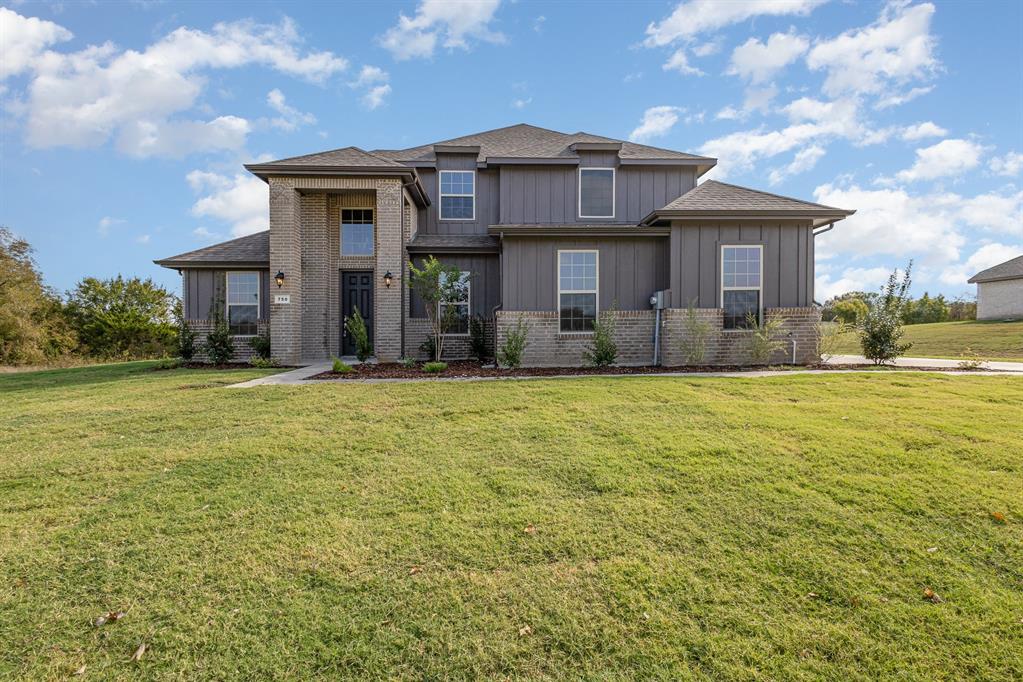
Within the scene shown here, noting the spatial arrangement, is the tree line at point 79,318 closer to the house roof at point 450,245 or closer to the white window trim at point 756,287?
the house roof at point 450,245

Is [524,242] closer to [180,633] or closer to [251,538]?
[251,538]

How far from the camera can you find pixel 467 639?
94.0 inches

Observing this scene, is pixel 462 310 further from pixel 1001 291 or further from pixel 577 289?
pixel 1001 291

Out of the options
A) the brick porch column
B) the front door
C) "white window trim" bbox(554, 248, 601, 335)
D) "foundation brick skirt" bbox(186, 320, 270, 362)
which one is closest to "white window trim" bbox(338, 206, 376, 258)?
the front door

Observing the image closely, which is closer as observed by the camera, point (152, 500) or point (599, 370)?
point (152, 500)

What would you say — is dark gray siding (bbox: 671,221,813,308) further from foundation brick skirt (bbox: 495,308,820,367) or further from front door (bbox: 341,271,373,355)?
front door (bbox: 341,271,373,355)

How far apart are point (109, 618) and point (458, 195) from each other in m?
13.8

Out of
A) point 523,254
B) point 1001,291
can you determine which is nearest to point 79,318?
point 523,254

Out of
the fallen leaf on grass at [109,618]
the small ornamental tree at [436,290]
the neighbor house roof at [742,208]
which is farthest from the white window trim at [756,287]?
the fallen leaf on grass at [109,618]

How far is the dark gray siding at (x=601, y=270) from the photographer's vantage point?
11461mm

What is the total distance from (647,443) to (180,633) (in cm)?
401

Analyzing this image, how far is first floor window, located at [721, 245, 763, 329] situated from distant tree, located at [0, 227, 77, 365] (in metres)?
24.2

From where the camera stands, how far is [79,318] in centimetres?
2056

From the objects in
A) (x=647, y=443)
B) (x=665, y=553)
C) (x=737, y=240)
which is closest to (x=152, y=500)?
(x=665, y=553)
